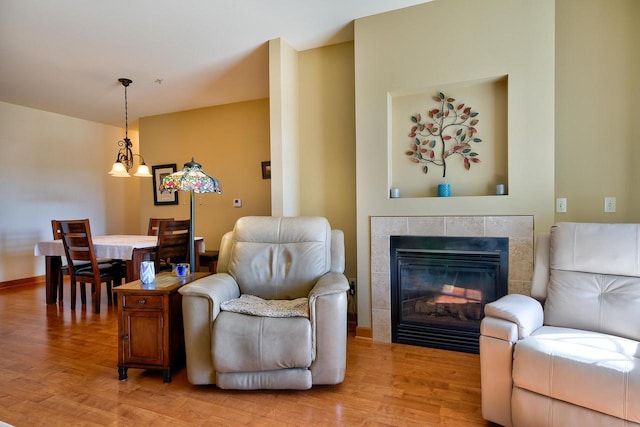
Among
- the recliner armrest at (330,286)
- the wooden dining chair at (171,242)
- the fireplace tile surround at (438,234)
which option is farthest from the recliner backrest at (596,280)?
the wooden dining chair at (171,242)

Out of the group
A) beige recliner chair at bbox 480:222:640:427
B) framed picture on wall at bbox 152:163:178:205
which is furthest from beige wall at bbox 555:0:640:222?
framed picture on wall at bbox 152:163:178:205

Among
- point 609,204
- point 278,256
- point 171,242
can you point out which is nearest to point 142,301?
point 278,256

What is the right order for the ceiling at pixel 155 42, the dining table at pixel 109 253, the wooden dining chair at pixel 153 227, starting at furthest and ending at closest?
the wooden dining chair at pixel 153 227
the dining table at pixel 109 253
the ceiling at pixel 155 42

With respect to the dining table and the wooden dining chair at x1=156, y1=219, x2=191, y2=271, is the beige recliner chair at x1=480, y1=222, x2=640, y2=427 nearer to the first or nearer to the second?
the wooden dining chair at x1=156, y1=219, x2=191, y2=271

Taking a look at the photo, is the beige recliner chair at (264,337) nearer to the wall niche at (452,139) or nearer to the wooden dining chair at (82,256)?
the wall niche at (452,139)

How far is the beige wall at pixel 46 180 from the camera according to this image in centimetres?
458

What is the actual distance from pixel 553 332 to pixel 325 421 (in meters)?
1.20

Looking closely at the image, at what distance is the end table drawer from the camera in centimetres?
201

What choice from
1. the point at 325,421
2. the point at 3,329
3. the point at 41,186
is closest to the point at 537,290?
the point at 325,421

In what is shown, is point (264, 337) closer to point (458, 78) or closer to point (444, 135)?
point (444, 135)

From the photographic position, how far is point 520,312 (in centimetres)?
157

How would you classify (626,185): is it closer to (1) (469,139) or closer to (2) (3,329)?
(1) (469,139)

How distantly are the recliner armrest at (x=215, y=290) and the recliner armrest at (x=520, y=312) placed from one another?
1.45 metres

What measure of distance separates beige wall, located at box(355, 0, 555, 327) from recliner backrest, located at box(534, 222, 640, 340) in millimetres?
454
